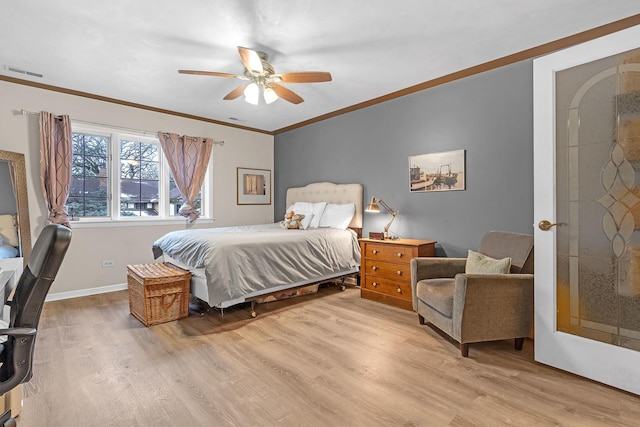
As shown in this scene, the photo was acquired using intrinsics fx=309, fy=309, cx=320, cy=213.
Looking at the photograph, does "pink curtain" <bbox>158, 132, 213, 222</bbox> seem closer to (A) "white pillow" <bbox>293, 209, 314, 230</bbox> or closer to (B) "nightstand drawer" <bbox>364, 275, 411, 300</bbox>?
(A) "white pillow" <bbox>293, 209, 314, 230</bbox>

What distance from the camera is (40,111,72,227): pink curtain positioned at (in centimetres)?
363

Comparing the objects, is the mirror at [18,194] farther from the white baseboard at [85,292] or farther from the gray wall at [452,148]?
the gray wall at [452,148]

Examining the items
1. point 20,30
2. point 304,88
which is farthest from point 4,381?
point 304,88

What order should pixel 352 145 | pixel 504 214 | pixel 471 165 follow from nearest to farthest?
pixel 504 214 → pixel 471 165 → pixel 352 145

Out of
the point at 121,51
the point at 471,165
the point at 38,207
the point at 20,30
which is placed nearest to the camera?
the point at 20,30

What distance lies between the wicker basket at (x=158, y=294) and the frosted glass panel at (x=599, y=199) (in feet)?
10.5

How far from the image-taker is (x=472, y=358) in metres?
2.32

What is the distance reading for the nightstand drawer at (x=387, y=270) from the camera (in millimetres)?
3394

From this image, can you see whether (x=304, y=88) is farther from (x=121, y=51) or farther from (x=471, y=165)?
(x=471, y=165)

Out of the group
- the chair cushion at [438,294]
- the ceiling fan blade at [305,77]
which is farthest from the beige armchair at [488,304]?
the ceiling fan blade at [305,77]

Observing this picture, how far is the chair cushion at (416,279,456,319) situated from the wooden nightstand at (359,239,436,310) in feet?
1.74

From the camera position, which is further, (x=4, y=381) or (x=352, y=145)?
(x=352, y=145)

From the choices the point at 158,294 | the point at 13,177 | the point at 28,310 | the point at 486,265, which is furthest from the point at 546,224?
the point at 13,177

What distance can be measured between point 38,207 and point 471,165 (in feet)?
16.5
